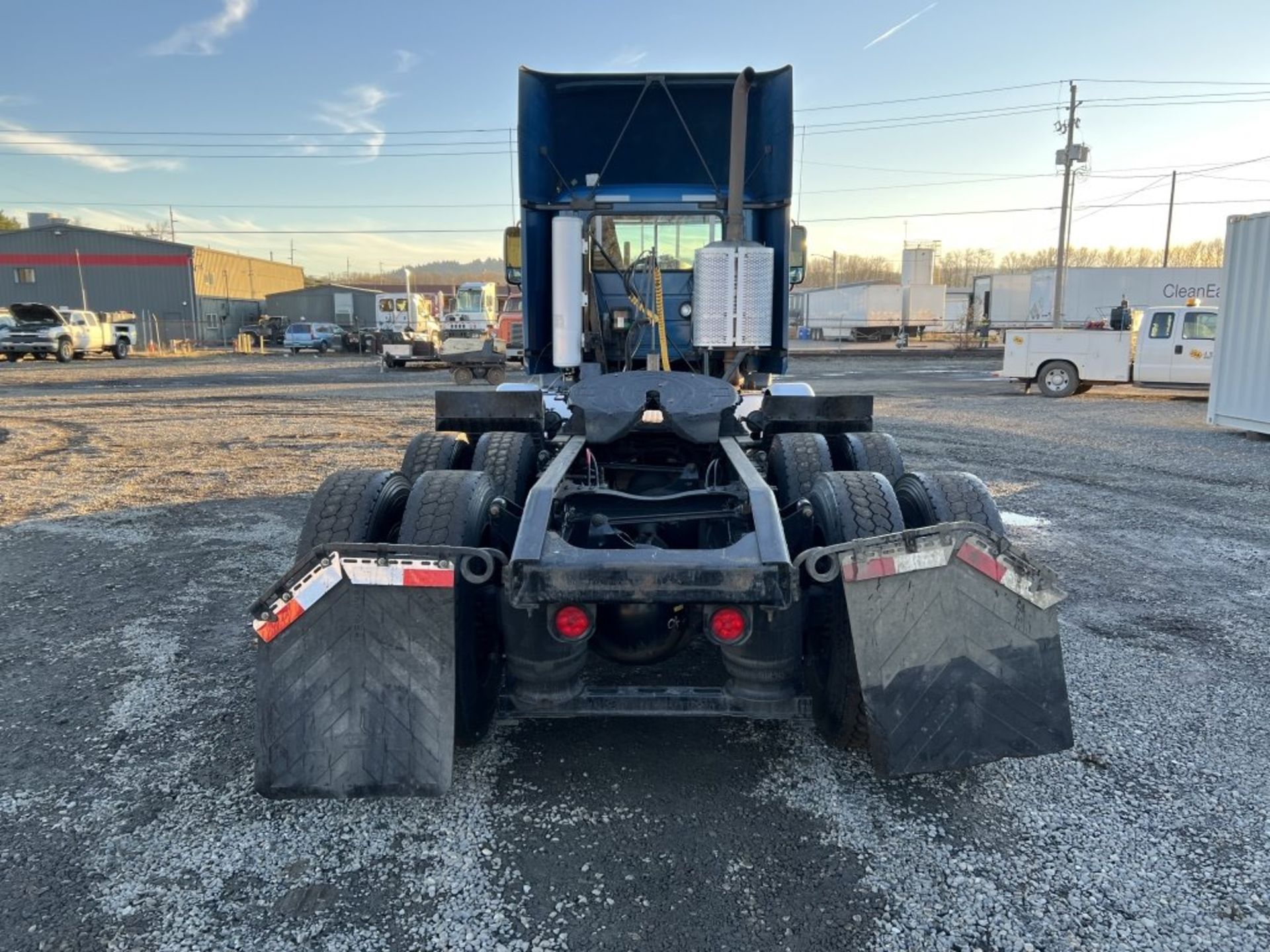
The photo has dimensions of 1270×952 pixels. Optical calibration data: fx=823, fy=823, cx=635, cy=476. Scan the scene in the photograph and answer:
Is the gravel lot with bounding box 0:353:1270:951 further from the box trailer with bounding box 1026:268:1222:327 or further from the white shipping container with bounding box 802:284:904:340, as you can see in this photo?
the white shipping container with bounding box 802:284:904:340

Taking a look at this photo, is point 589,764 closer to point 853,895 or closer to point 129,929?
point 853,895

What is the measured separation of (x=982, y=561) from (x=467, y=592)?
1794 millimetres

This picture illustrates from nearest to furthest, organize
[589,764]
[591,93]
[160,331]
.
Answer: [589,764] → [591,93] → [160,331]

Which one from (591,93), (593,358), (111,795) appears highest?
(591,93)

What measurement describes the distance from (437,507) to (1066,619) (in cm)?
392

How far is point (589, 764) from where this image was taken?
3.35 meters

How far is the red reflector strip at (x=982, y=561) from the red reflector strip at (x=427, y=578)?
1.70 m

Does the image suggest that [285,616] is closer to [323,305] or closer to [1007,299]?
[1007,299]

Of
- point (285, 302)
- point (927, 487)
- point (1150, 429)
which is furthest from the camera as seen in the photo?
point (285, 302)

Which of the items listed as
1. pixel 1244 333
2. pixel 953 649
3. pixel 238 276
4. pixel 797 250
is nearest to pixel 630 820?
pixel 953 649

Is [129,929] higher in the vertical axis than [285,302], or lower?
lower

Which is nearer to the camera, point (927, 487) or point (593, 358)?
point (927, 487)

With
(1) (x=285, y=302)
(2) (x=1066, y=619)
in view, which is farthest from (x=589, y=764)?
(1) (x=285, y=302)

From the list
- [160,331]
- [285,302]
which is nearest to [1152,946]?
[160,331]
